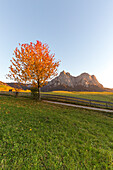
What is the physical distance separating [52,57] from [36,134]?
1407 cm

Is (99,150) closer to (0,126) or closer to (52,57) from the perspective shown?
(0,126)

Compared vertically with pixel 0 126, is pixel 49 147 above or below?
below

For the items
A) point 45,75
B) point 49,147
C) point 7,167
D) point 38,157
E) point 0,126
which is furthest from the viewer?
point 45,75

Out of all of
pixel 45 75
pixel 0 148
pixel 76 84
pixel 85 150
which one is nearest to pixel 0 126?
pixel 0 148

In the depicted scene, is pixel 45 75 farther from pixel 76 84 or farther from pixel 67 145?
pixel 76 84

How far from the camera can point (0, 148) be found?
149 inches

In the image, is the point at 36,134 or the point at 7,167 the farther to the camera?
the point at 36,134

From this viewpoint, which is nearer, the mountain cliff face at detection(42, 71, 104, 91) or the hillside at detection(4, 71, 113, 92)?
the hillside at detection(4, 71, 113, 92)

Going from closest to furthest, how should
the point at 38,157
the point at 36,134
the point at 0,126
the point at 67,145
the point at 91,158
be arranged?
1. the point at 38,157
2. the point at 91,158
3. the point at 67,145
4. the point at 36,134
5. the point at 0,126

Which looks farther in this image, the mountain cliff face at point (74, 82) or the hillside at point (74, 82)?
the mountain cliff face at point (74, 82)

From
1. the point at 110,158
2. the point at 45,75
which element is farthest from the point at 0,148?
the point at 45,75

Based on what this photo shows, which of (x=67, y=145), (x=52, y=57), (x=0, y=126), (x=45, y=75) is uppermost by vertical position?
(x=52, y=57)

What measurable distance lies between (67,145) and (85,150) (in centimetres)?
102

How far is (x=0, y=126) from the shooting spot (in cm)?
559
